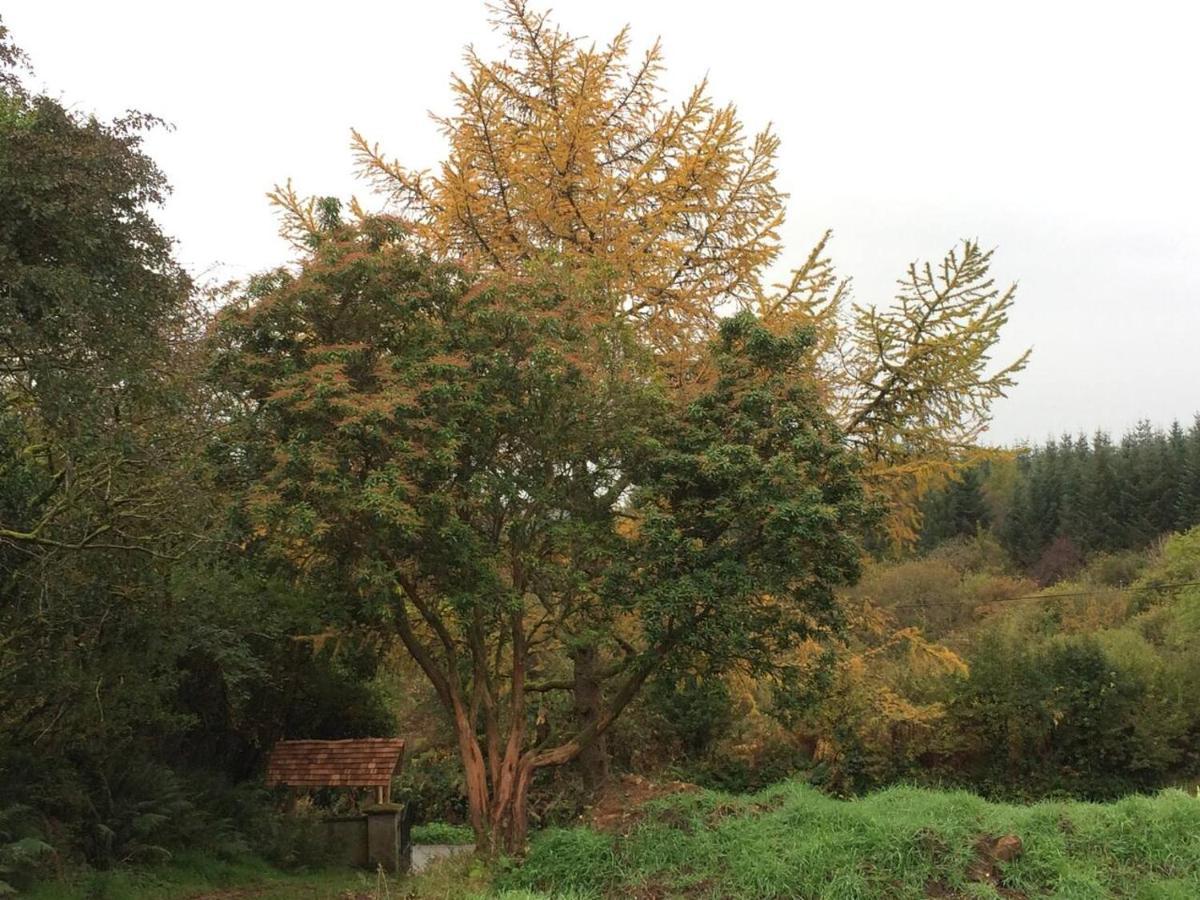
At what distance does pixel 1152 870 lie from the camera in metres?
7.98

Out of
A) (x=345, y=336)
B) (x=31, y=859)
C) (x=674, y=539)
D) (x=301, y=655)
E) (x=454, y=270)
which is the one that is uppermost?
(x=454, y=270)

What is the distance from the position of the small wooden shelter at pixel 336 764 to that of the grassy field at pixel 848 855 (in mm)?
4273

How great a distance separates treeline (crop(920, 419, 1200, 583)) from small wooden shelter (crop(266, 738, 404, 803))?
3927 cm

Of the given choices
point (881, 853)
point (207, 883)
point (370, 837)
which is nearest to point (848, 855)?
point (881, 853)

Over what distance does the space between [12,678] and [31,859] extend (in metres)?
2.11

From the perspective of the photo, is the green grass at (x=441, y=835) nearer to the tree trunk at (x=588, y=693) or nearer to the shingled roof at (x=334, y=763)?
the shingled roof at (x=334, y=763)

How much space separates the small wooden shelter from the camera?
14.7m

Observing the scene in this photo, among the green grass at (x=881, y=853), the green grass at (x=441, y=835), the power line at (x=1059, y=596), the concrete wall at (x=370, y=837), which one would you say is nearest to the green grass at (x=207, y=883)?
the concrete wall at (x=370, y=837)

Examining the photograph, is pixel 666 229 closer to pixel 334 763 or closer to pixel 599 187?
pixel 599 187

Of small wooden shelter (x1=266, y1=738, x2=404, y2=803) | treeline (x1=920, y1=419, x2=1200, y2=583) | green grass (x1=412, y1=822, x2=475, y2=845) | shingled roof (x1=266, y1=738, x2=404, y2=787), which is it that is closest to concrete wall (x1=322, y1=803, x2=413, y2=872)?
small wooden shelter (x1=266, y1=738, x2=404, y2=803)

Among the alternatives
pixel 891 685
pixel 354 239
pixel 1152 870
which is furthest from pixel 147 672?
pixel 891 685

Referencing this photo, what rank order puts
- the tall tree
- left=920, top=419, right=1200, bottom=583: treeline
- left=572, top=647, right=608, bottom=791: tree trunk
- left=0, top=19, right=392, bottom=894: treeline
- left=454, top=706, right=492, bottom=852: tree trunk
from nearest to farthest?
1. left=0, top=19, right=392, bottom=894: treeline
2. the tall tree
3. left=454, top=706, right=492, bottom=852: tree trunk
4. left=572, top=647, right=608, bottom=791: tree trunk
5. left=920, top=419, right=1200, bottom=583: treeline

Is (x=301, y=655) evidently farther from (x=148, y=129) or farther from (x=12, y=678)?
Result: (x=148, y=129)

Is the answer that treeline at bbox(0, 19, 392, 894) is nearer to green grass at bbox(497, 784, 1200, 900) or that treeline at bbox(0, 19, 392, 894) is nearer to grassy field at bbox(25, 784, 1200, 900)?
grassy field at bbox(25, 784, 1200, 900)
